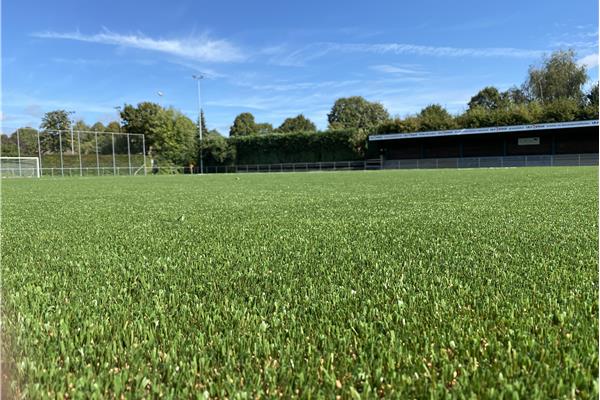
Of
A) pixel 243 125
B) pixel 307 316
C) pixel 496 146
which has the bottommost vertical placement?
pixel 307 316

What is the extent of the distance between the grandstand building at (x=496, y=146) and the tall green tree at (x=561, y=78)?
1076 centimetres

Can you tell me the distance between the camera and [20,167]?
3105 cm

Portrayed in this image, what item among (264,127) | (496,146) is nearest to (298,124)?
(264,127)

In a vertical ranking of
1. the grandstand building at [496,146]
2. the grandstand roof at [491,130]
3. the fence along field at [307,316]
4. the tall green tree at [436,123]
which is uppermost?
the tall green tree at [436,123]

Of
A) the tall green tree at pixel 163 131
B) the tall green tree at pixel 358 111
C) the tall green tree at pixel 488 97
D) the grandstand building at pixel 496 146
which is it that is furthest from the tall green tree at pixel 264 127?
the grandstand building at pixel 496 146

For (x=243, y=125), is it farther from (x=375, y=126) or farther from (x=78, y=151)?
(x=78, y=151)

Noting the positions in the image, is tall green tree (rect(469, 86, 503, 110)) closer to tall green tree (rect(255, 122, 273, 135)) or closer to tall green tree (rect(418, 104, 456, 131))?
tall green tree (rect(418, 104, 456, 131))

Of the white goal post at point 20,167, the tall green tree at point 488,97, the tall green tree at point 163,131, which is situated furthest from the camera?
the tall green tree at point 488,97

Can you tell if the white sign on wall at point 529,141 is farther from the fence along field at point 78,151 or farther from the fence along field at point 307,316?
→ the fence along field at point 307,316

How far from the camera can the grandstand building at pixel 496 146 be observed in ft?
109

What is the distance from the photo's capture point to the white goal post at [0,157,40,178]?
1182 inches

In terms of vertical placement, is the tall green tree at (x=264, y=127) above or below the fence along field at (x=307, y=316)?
above

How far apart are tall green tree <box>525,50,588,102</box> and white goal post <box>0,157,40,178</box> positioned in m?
45.8

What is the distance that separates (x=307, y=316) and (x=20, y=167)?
116ft
